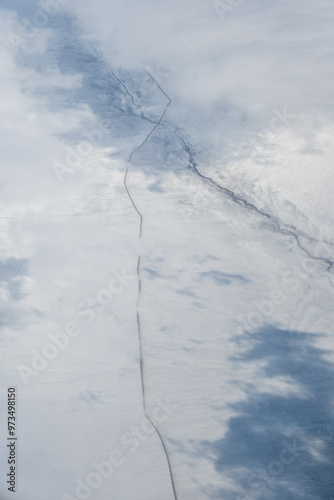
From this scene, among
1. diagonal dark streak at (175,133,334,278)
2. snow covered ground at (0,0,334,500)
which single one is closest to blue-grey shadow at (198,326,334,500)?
snow covered ground at (0,0,334,500)

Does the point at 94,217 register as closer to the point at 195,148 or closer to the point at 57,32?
the point at 195,148

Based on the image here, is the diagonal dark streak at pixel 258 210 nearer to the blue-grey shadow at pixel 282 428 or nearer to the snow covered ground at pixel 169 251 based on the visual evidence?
the snow covered ground at pixel 169 251

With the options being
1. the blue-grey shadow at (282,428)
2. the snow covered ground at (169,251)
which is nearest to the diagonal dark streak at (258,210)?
the snow covered ground at (169,251)

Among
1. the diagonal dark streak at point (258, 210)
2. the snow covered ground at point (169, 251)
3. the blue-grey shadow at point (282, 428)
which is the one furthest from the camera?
the diagonal dark streak at point (258, 210)

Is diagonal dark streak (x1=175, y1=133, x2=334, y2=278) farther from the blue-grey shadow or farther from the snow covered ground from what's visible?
the blue-grey shadow

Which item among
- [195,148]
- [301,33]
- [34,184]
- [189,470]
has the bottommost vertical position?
[189,470]

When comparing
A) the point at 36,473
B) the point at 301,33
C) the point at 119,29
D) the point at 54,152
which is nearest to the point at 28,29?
the point at 119,29

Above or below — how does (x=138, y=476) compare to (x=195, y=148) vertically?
below

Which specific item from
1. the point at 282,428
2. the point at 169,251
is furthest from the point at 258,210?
the point at 282,428

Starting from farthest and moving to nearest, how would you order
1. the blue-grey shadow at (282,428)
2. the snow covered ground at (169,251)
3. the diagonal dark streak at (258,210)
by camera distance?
1. the diagonal dark streak at (258,210)
2. the snow covered ground at (169,251)
3. the blue-grey shadow at (282,428)
